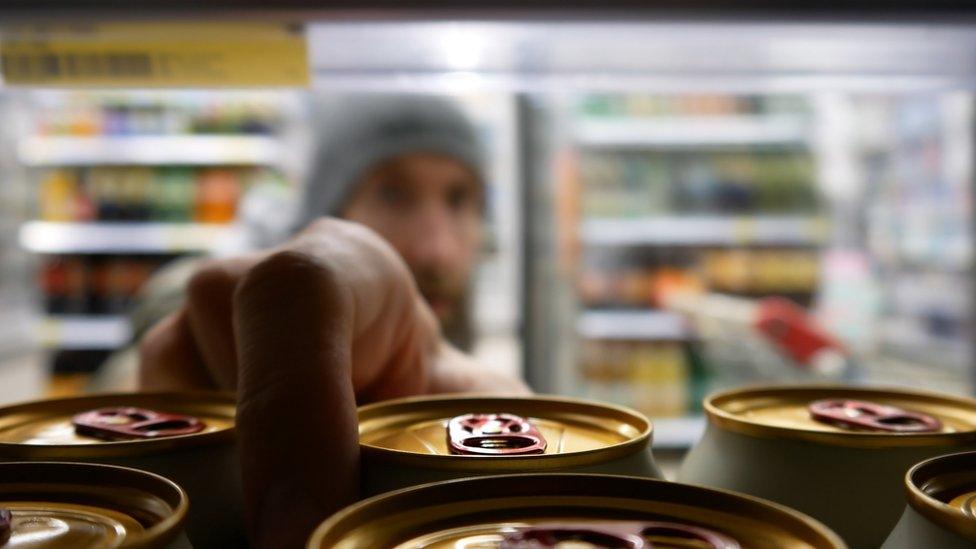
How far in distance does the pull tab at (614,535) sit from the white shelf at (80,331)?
5.51 metres

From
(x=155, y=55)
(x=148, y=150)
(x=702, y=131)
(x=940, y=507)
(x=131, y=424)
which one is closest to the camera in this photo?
(x=940, y=507)

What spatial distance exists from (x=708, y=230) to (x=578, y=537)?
14.6ft

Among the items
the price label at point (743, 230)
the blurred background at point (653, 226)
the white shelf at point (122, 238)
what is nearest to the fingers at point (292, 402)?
the blurred background at point (653, 226)

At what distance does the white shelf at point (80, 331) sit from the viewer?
18.2 ft

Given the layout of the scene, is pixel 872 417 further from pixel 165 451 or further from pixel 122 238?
pixel 122 238

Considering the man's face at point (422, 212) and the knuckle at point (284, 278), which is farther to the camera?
the man's face at point (422, 212)

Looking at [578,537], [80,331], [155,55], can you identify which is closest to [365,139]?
[155,55]

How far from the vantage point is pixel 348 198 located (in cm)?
203

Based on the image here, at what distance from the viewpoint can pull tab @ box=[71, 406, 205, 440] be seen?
0.79 m

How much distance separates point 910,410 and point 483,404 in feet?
1.40

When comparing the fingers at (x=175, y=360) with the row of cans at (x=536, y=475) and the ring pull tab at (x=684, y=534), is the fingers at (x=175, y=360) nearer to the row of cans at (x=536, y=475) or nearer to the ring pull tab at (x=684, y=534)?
the row of cans at (x=536, y=475)

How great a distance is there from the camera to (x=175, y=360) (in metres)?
1.14

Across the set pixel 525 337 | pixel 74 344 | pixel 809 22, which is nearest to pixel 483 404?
pixel 809 22

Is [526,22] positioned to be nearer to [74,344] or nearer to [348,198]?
[348,198]
